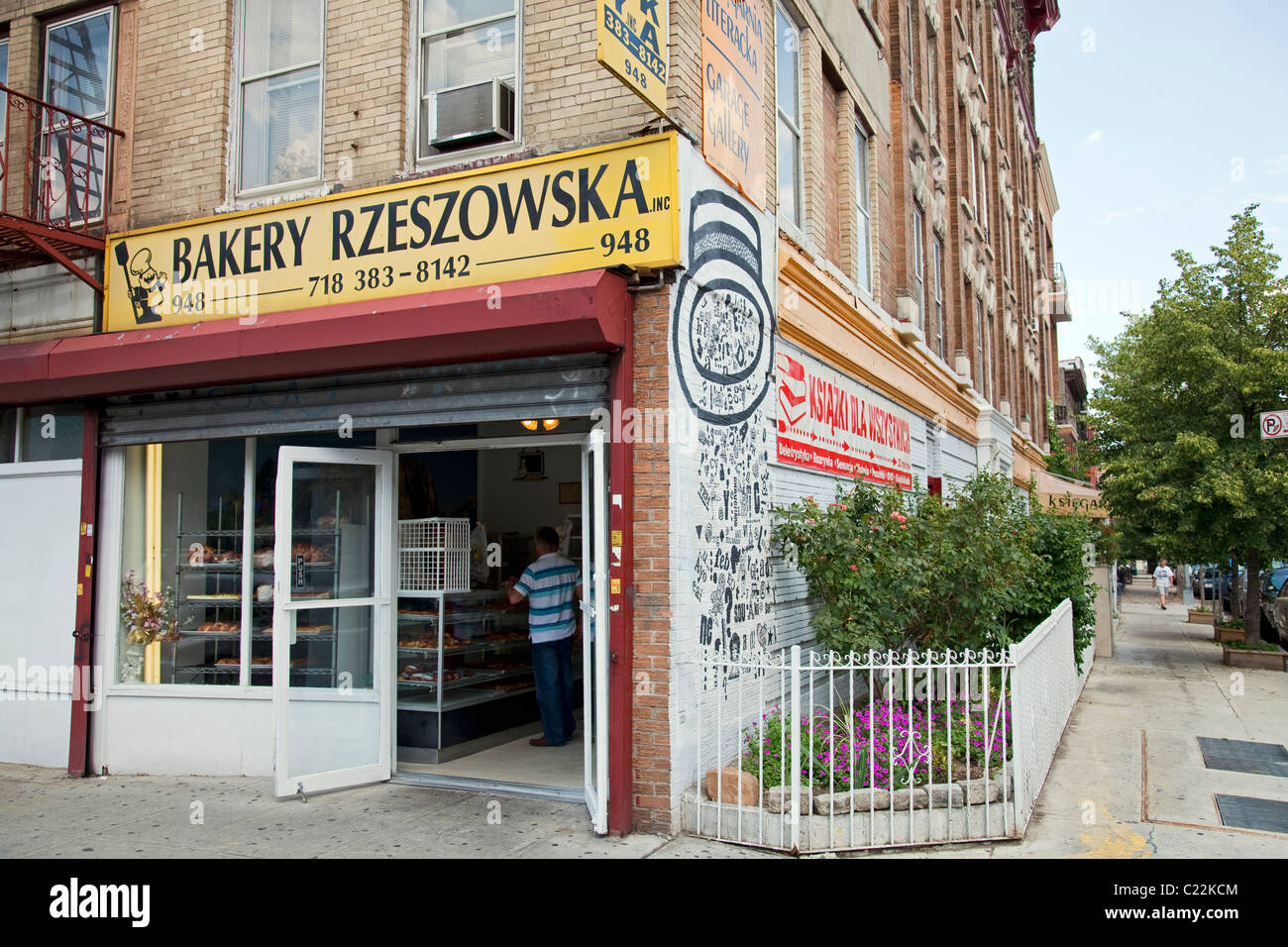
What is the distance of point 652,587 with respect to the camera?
6238 mm

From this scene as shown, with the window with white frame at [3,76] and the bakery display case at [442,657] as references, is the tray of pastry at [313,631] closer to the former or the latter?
the bakery display case at [442,657]

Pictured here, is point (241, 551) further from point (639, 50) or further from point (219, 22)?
point (639, 50)

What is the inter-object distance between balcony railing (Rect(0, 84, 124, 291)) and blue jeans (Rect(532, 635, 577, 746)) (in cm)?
508

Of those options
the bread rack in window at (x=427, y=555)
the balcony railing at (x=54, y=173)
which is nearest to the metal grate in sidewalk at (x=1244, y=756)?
the bread rack in window at (x=427, y=555)

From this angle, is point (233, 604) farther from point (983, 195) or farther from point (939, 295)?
point (983, 195)

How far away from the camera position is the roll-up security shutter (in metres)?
6.50

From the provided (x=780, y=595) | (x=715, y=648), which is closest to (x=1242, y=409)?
(x=780, y=595)

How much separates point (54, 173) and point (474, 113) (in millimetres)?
4750

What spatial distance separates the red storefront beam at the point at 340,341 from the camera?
6.10m

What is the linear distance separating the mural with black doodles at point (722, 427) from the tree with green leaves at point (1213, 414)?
33.4ft

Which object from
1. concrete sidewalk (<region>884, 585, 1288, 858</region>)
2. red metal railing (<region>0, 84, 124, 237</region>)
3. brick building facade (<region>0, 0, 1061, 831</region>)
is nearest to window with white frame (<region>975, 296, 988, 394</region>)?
concrete sidewalk (<region>884, 585, 1288, 858</region>)

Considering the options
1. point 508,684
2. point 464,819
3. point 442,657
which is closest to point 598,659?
point 464,819

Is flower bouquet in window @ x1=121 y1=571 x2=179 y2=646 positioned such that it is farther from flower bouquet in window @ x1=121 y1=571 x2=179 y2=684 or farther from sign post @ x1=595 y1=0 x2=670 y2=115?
sign post @ x1=595 y1=0 x2=670 y2=115

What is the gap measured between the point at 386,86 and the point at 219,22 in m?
2.06
